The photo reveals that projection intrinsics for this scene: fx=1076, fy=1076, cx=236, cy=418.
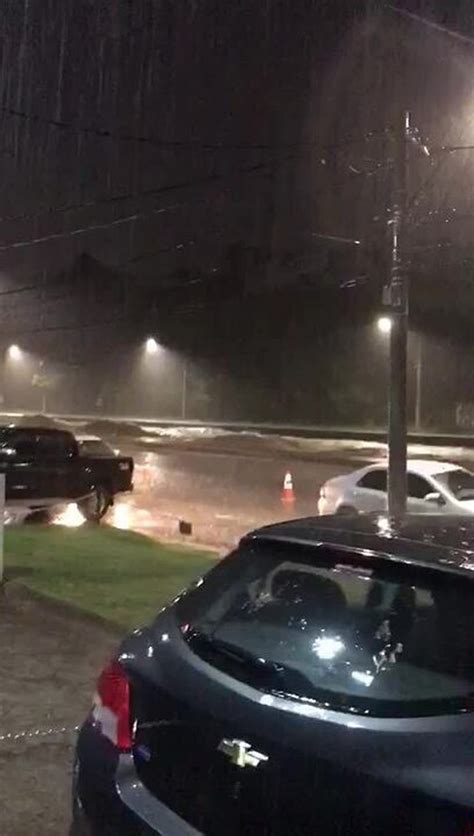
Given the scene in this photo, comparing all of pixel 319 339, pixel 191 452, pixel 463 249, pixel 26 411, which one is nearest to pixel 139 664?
pixel 191 452

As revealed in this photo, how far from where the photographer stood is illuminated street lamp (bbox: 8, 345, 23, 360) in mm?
82562

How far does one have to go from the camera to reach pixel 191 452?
1526 inches

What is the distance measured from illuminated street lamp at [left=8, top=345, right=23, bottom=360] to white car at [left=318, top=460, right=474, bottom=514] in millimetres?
67018

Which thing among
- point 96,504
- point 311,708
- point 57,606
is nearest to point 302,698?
point 311,708

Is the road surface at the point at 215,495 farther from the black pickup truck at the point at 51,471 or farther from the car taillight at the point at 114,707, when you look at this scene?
the car taillight at the point at 114,707

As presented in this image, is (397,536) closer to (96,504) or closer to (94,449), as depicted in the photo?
(96,504)

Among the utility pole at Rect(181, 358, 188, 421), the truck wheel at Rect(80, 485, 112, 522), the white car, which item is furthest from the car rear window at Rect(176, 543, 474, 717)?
the utility pole at Rect(181, 358, 188, 421)

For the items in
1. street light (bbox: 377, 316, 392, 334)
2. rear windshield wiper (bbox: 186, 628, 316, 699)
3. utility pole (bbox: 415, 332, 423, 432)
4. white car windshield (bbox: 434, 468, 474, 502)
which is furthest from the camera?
street light (bbox: 377, 316, 392, 334)

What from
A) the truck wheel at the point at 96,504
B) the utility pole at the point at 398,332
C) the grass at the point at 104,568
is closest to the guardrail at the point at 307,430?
the truck wheel at the point at 96,504

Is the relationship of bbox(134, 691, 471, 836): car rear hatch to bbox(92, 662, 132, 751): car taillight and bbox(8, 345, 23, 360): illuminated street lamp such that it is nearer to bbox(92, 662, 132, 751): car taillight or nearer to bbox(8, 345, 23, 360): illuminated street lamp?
bbox(92, 662, 132, 751): car taillight

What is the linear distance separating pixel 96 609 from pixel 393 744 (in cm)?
640

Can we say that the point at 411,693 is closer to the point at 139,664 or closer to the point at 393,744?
the point at 393,744

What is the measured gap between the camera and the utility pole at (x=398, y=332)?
1538 centimetres

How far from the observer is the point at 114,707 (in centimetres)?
341
